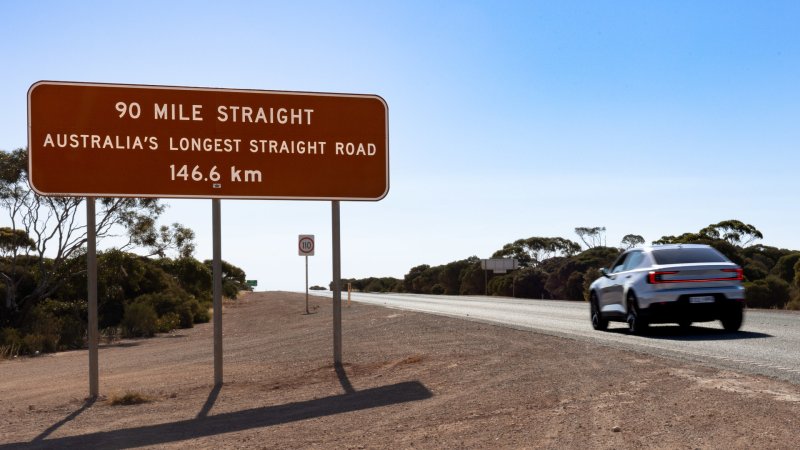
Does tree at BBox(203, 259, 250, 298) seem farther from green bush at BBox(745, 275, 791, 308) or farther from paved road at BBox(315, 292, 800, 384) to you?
paved road at BBox(315, 292, 800, 384)

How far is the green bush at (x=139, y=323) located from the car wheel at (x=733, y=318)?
2096 centimetres

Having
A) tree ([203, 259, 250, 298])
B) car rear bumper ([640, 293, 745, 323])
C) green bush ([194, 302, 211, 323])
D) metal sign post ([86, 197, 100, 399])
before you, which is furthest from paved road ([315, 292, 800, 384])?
tree ([203, 259, 250, 298])

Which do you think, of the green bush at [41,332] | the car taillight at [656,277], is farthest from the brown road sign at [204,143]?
the green bush at [41,332]

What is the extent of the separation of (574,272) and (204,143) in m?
45.8

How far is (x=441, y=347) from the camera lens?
15.1 metres

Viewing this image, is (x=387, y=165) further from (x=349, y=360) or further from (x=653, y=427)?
(x=653, y=427)

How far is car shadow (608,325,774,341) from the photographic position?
15781mm

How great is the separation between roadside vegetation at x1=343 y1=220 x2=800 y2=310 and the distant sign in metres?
1.05

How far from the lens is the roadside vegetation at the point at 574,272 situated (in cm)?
3338

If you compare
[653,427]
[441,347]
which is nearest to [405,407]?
[653,427]

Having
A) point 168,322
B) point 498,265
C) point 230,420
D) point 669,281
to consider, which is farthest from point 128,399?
point 498,265

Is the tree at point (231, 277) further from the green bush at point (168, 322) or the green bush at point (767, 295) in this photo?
the green bush at point (767, 295)

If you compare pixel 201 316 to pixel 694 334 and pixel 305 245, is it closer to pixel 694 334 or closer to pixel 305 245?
pixel 305 245

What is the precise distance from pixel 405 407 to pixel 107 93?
656 centimetres
